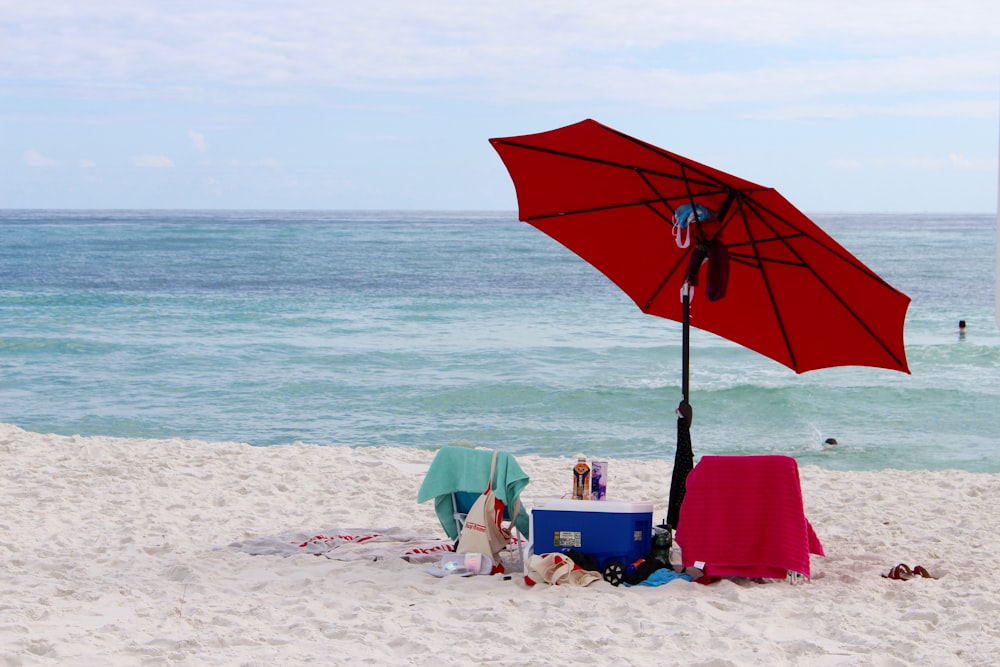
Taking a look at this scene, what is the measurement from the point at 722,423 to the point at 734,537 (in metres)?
7.53

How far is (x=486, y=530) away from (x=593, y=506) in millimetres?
556

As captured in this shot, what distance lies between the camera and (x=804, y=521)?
504cm

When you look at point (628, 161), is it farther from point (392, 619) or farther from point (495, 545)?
point (392, 619)

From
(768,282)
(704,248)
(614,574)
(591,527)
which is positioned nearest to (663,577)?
(614,574)

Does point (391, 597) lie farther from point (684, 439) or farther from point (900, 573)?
point (900, 573)

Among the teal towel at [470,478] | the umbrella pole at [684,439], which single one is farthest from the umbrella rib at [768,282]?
the teal towel at [470,478]

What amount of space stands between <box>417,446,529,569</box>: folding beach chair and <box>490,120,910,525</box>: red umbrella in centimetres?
85

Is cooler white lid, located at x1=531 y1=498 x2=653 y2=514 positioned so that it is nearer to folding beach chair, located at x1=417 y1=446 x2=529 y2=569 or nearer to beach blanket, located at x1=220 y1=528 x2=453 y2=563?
folding beach chair, located at x1=417 y1=446 x2=529 y2=569

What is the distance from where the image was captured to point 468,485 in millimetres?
5410

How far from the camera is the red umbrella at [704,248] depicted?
205 inches

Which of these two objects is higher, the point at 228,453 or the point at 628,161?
the point at 628,161

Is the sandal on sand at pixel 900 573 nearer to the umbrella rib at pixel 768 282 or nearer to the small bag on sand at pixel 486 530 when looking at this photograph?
the umbrella rib at pixel 768 282

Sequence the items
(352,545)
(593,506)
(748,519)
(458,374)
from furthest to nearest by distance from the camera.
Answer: (458,374) < (352,545) < (593,506) < (748,519)

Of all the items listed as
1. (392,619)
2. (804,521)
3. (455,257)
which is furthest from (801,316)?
(455,257)
